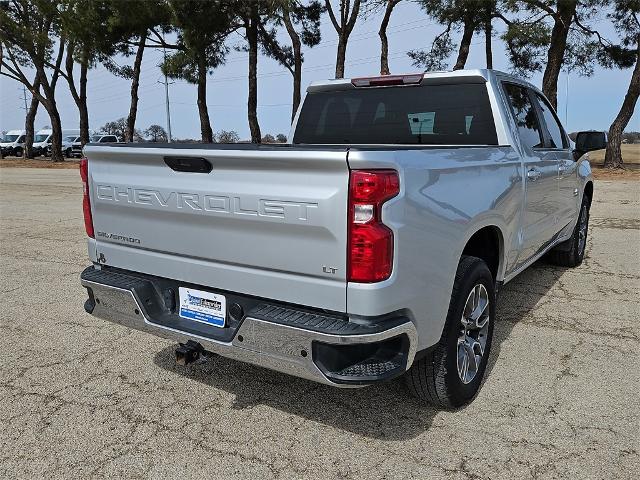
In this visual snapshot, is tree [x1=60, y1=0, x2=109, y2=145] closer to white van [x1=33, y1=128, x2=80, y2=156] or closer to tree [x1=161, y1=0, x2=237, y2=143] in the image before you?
tree [x1=161, y1=0, x2=237, y2=143]

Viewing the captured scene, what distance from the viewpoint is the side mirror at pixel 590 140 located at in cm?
523

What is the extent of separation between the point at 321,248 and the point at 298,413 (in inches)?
46.3

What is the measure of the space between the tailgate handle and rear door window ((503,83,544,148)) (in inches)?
94.8

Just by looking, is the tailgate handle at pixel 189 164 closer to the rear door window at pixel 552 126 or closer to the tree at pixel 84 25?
the rear door window at pixel 552 126

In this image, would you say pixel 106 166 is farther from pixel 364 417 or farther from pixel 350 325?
pixel 364 417

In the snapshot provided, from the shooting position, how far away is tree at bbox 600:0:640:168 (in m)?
20.2

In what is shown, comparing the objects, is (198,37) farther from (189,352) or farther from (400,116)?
(189,352)

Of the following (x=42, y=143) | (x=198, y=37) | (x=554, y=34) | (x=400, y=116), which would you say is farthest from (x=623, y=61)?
(x=42, y=143)

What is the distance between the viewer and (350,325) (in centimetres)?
238

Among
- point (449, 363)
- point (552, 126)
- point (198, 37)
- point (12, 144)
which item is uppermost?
point (198, 37)

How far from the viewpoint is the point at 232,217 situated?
263cm

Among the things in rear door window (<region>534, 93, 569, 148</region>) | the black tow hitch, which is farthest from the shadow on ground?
rear door window (<region>534, 93, 569, 148</region>)

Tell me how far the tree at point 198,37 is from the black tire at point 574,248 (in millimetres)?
20332

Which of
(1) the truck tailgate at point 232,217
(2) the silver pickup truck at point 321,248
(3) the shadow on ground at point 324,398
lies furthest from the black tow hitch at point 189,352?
(3) the shadow on ground at point 324,398
